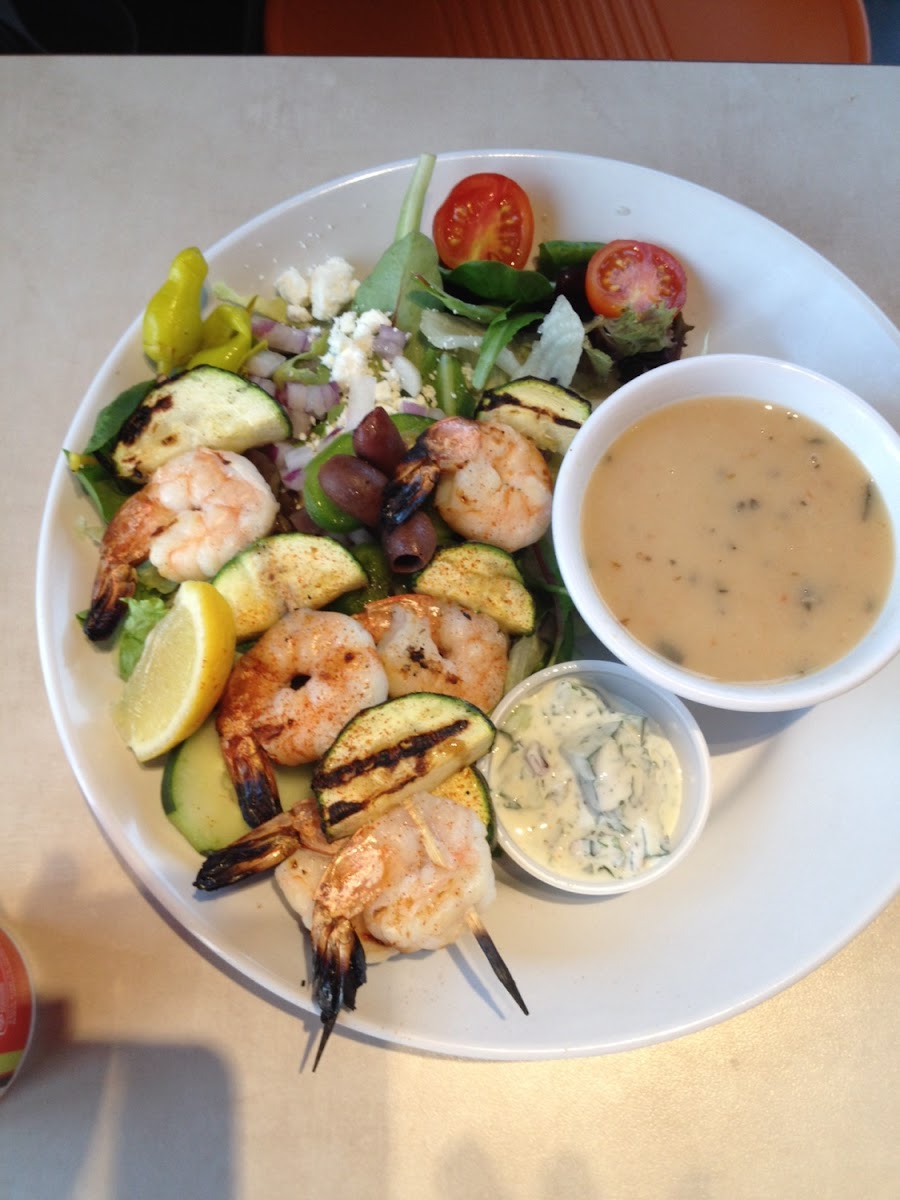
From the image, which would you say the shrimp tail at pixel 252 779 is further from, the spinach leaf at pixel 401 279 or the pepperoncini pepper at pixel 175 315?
the spinach leaf at pixel 401 279

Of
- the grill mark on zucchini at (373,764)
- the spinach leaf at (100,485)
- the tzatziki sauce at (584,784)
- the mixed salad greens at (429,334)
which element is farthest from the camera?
the mixed salad greens at (429,334)

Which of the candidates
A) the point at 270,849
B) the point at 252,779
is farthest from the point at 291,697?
the point at 270,849

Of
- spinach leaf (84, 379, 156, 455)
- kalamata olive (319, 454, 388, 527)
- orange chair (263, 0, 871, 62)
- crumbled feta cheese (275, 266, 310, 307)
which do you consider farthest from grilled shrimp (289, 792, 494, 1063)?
orange chair (263, 0, 871, 62)

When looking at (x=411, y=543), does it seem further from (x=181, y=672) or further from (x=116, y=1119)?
(x=116, y=1119)

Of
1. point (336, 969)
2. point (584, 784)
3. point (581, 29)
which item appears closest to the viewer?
A: point (336, 969)

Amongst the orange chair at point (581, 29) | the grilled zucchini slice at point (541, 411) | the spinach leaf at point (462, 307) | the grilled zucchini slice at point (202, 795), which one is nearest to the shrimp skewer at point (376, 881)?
the grilled zucchini slice at point (202, 795)

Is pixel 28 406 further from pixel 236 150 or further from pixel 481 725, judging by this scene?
pixel 481 725

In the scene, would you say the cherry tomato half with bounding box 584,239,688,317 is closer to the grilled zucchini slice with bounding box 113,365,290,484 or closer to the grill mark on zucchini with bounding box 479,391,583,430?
the grill mark on zucchini with bounding box 479,391,583,430
